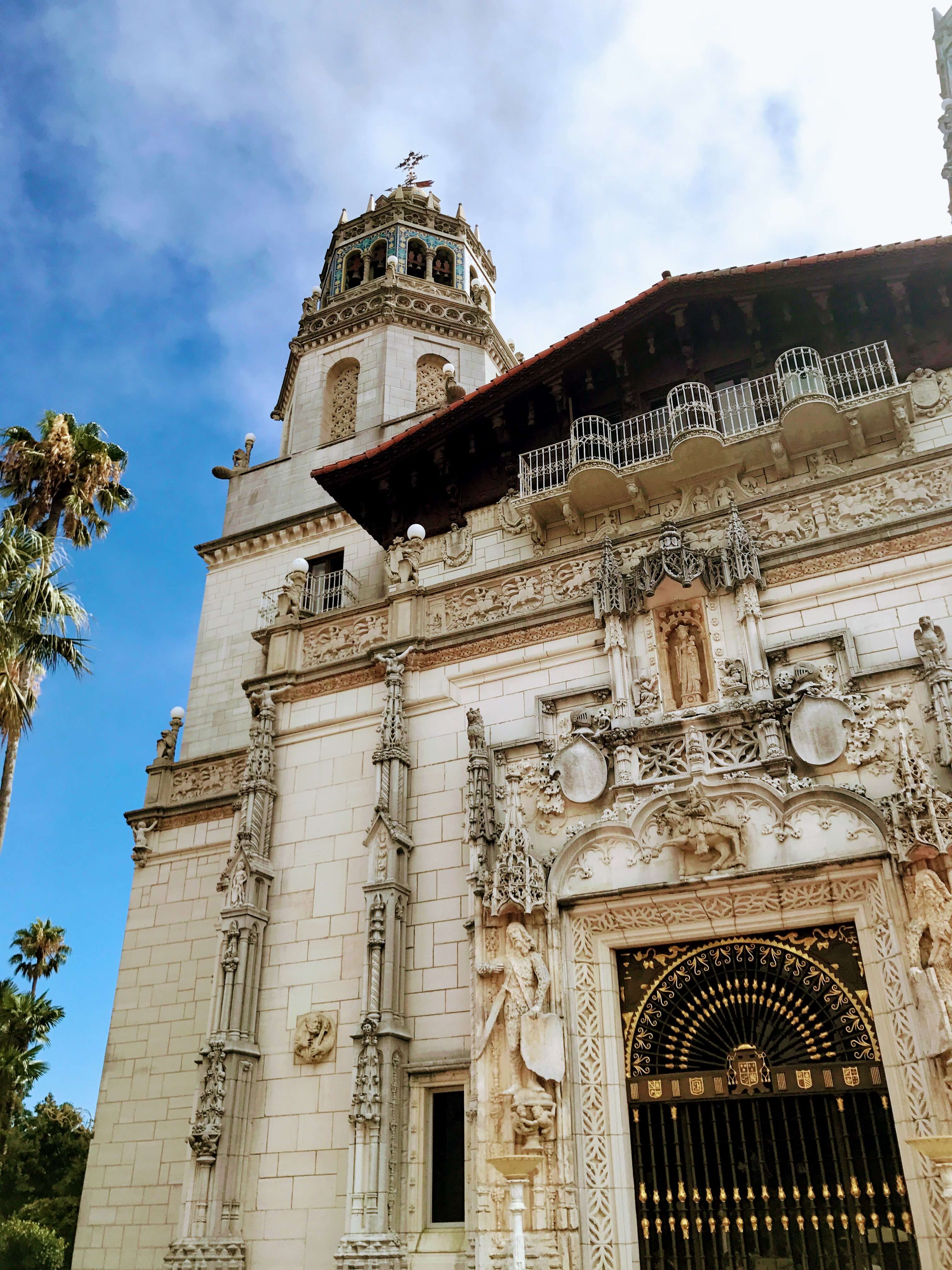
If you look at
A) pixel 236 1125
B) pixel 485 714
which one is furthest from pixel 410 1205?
pixel 485 714

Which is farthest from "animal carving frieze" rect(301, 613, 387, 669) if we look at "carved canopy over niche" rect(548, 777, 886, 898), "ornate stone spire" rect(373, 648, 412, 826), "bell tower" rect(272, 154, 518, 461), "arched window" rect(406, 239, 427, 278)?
"arched window" rect(406, 239, 427, 278)

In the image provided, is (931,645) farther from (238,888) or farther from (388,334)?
(388,334)

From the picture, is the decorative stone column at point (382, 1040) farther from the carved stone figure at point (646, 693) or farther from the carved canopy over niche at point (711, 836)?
the carved stone figure at point (646, 693)

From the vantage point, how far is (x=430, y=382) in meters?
25.6

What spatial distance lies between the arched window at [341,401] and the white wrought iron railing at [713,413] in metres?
8.88

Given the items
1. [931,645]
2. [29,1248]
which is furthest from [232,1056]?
[29,1248]

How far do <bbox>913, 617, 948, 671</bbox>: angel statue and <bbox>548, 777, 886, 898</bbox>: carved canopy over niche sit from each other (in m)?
1.84

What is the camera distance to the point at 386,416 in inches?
945

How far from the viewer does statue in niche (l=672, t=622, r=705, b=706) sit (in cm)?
1326

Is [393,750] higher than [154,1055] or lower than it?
higher

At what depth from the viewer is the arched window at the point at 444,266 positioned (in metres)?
28.8

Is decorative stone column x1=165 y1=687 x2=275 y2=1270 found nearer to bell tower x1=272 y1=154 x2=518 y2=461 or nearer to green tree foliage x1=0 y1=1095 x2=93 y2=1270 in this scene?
bell tower x1=272 y1=154 x2=518 y2=461

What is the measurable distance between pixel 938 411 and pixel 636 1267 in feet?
38.1

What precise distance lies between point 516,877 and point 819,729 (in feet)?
13.4
